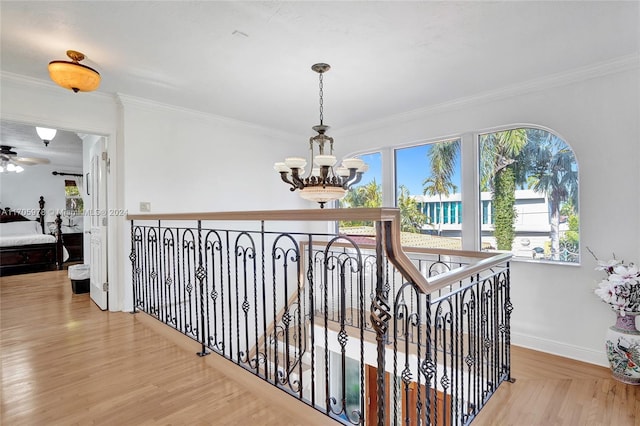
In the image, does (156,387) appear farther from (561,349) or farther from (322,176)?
(561,349)

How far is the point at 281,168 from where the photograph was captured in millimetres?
2791

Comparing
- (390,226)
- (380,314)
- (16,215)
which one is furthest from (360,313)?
(16,215)

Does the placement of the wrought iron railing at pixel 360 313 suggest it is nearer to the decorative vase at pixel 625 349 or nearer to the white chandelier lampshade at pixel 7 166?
the decorative vase at pixel 625 349

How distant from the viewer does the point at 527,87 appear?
3.17 meters

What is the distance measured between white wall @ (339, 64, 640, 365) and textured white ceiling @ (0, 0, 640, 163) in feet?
0.88

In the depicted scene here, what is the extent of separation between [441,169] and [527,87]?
1.20m

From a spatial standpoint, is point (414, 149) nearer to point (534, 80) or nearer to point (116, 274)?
point (534, 80)

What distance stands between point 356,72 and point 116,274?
129 inches

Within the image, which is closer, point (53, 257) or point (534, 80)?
point (534, 80)

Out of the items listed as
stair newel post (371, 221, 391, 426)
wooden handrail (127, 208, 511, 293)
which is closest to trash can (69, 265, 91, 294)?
wooden handrail (127, 208, 511, 293)

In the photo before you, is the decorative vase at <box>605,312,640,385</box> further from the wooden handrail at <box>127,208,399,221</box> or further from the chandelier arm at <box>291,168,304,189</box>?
the chandelier arm at <box>291,168,304,189</box>

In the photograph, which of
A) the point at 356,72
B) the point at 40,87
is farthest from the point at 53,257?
the point at 356,72

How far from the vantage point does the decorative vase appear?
7.78ft

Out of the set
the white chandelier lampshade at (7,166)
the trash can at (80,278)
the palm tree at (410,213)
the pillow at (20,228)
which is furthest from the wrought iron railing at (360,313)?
the pillow at (20,228)
